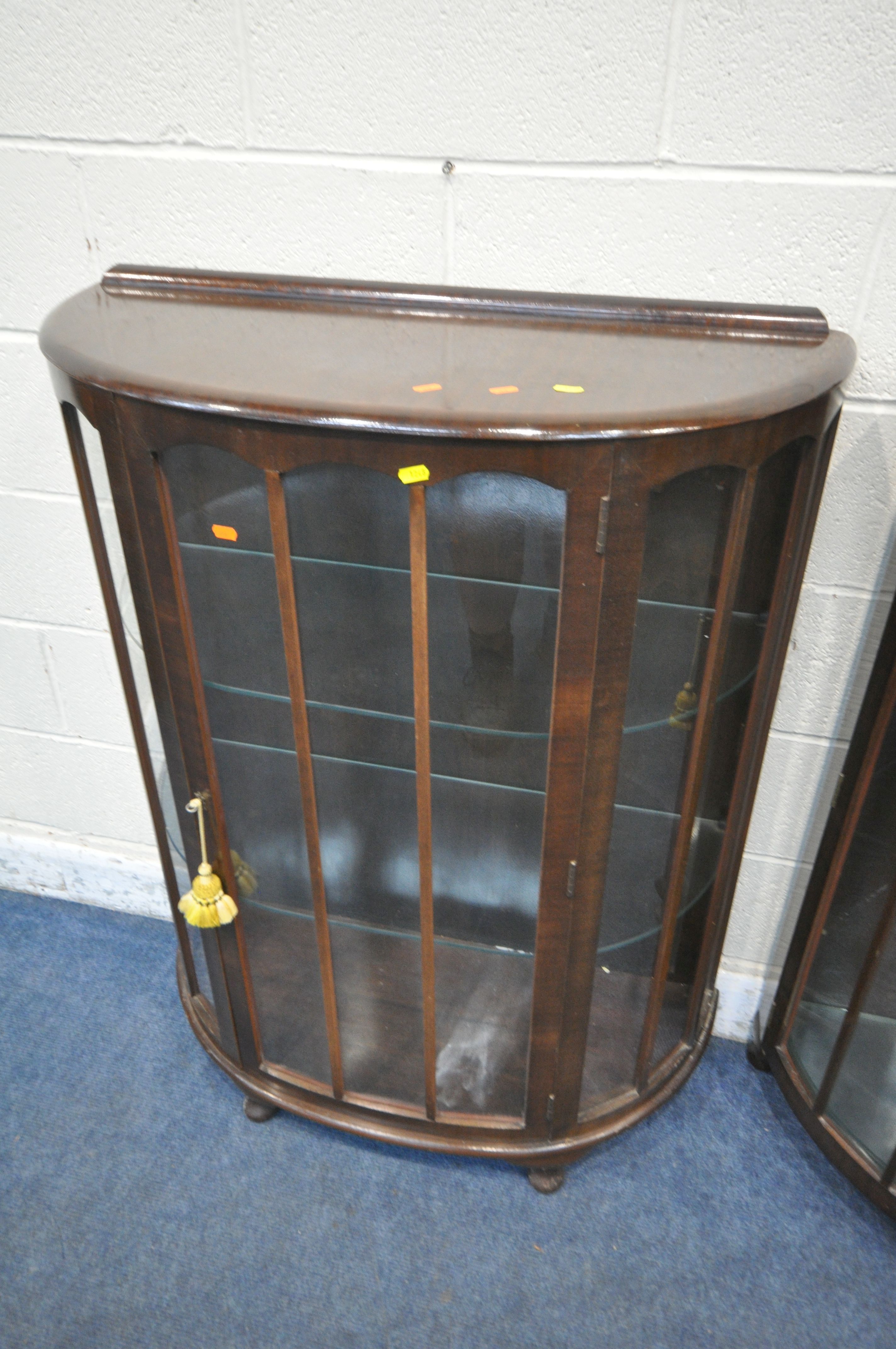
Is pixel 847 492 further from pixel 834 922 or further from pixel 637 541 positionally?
pixel 834 922

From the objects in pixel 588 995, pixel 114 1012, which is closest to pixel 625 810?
pixel 588 995

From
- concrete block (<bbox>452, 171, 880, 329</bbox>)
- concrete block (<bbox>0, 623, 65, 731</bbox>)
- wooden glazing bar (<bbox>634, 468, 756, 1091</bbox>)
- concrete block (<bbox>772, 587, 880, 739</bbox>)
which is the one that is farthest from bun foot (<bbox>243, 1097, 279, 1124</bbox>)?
concrete block (<bbox>452, 171, 880, 329</bbox>)

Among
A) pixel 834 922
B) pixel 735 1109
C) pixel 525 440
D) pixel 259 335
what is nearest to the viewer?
pixel 525 440

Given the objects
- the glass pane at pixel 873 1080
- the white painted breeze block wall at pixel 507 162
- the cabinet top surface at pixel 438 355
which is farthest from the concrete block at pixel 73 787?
the glass pane at pixel 873 1080

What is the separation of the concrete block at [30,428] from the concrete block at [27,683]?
26cm

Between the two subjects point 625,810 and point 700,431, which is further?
point 625,810

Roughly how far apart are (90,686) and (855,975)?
1.20m

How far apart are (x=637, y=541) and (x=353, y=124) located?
567 millimetres

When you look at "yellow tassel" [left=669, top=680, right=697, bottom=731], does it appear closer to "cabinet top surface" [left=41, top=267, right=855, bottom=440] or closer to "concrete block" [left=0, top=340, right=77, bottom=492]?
"cabinet top surface" [left=41, top=267, right=855, bottom=440]

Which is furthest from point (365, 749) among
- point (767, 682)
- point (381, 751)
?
point (767, 682)

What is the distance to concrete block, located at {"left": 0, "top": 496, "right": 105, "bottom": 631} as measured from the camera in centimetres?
135

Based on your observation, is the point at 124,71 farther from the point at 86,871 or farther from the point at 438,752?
the point at 86,871

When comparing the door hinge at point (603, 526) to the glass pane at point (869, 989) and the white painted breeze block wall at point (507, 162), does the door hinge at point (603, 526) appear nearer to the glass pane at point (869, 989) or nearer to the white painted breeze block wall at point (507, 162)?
the white painted breeze block wall at point (507, 162)

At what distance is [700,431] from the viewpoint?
0.77 m
